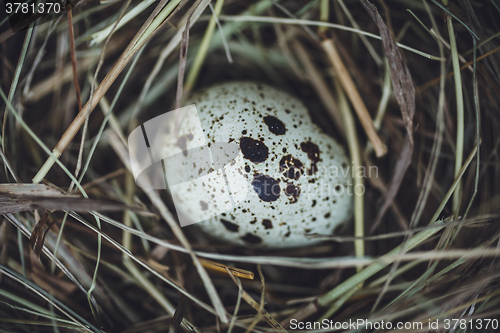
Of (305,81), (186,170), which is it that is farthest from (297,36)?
(186,170)

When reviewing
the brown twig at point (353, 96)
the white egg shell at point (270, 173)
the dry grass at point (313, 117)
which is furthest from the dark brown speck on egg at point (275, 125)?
the brown twig at point (353, 96)

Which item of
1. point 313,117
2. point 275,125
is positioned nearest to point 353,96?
point 313,117

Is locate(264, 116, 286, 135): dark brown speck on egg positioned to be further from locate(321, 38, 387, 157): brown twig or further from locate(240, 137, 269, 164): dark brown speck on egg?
locate(321, 38, 387, 157): brown twig

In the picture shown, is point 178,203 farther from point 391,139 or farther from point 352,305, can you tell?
point 391,139

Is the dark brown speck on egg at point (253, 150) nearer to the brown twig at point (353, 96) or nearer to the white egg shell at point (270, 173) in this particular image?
the white egg shell at point (270, 173)

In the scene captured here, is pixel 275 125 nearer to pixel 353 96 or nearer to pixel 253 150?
pixel 253 150

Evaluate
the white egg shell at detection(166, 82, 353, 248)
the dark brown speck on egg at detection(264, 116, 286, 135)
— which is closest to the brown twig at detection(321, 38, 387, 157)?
the white egg shell at detection(166, 82, 353, 248)
